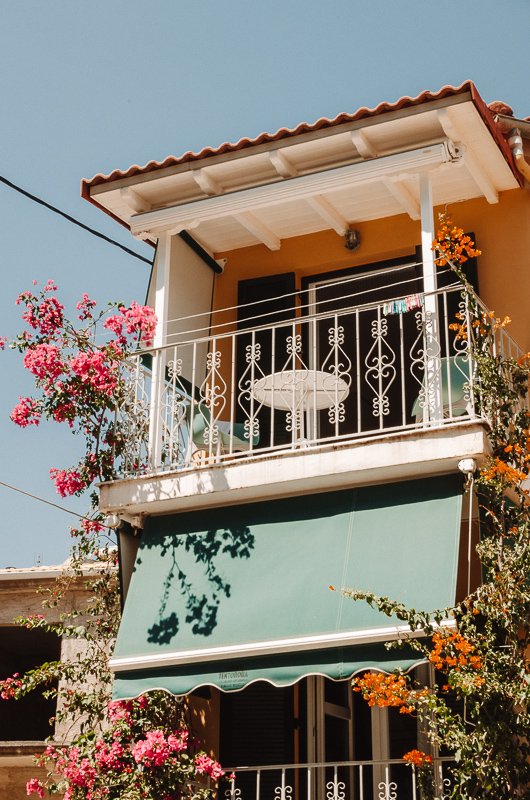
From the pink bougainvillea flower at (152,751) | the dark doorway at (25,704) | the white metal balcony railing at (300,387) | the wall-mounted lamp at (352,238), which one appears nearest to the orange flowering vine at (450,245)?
the white metal balcony railing at (300,387)

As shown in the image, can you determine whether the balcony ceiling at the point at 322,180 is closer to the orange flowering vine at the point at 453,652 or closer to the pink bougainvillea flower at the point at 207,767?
the orange flowering vine at the point at 453,652

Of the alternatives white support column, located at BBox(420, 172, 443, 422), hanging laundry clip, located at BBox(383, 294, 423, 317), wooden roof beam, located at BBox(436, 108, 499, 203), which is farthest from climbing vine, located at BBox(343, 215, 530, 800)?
wooden roof beam, located at BBox(436, 108, 499, 203)

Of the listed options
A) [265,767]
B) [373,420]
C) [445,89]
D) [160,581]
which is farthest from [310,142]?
[265,767]

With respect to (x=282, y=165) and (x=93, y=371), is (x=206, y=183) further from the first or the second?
(x=93, y=371)

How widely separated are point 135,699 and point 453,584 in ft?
10.6

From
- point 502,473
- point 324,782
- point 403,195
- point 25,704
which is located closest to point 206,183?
point 403,195

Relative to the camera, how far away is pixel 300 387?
1062 centimetres

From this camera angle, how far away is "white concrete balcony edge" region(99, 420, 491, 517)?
374 inches

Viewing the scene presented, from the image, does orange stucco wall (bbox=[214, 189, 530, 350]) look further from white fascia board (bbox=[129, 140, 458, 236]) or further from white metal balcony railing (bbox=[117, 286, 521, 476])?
white fascia board (bbox=[129, 140, 458, 236])

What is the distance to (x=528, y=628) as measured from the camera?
837 centimetres

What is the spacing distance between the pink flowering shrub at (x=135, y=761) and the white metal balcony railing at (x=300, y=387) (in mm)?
2251

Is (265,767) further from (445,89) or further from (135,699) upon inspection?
(445,89)

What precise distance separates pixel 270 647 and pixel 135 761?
5.35 ft

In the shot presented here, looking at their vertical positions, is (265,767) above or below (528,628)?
below
